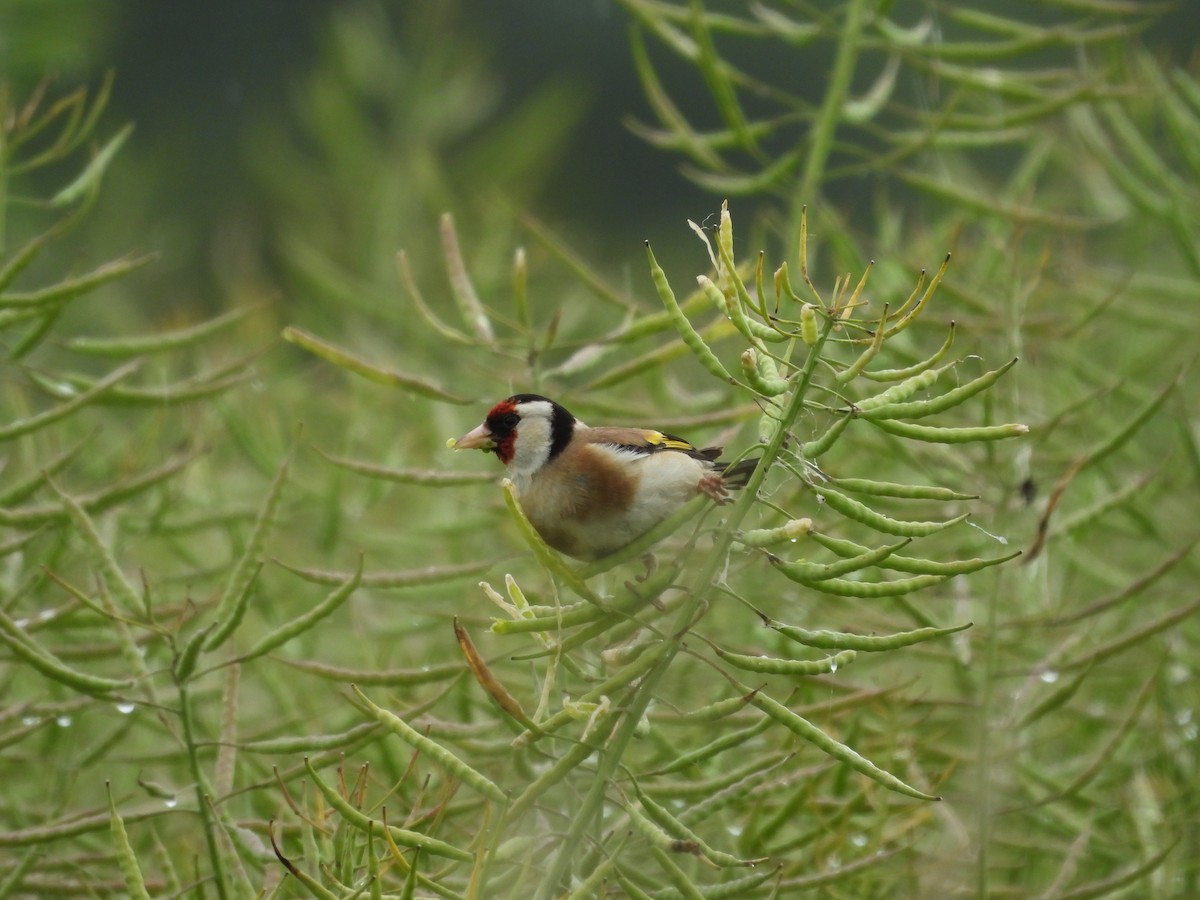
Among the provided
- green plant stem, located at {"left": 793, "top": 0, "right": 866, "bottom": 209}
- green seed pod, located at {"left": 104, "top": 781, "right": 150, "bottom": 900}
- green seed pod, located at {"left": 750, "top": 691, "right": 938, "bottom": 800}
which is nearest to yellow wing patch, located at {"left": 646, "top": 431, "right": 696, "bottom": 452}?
green plant stem, located at {"left": 793, "top": 0, "right": 866, "bottom": 209}

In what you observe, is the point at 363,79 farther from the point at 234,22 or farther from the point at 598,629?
the point at 234,22

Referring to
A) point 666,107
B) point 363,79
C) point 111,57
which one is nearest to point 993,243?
point 666,107

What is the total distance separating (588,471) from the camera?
259 centimetres

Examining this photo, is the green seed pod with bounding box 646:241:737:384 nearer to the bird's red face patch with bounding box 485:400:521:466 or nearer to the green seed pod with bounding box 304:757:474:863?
the green seed pod with bounding box 304:757:474:863

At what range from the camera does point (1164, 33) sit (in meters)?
15.5

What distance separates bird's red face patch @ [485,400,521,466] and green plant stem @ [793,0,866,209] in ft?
2.77

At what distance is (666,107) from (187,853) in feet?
6.26

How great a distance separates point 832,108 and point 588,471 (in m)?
1.17

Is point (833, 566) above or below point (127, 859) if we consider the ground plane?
above

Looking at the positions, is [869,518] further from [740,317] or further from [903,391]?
[740,317]

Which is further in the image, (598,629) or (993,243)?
(993,243)

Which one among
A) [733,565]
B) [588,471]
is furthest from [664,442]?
[733,565]

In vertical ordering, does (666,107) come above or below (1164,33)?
above

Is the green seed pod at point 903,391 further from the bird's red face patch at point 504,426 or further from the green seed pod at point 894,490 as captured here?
the bird's red face patch at point 504,426
